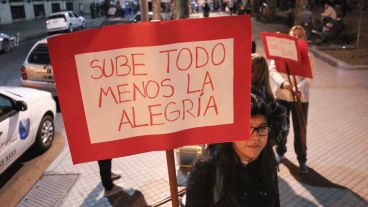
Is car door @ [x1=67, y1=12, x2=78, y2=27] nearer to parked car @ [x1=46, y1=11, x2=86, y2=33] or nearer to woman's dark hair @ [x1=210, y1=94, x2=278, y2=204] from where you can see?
parked car @ [x1=46, y1=11, x2=86, y2=33]

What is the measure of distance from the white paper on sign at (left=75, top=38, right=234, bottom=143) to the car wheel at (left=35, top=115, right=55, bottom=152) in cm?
450

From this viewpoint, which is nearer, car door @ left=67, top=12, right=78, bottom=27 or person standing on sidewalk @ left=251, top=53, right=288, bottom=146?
person standing on sidewalk @ left=251, top=53, right=288, bottom=146

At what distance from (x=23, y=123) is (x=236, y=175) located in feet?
14.5

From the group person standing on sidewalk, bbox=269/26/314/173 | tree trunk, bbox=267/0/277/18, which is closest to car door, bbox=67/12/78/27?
tree trunk, bbox=267/0/277/18

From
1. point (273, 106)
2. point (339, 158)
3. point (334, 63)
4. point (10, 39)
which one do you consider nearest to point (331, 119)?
point (339, 158)

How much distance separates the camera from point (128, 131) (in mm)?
2166

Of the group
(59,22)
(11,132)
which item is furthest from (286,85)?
(59,22)

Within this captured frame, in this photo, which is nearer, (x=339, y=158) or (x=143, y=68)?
(x=143, y=68)

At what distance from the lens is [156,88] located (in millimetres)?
2141

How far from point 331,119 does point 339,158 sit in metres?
1.73

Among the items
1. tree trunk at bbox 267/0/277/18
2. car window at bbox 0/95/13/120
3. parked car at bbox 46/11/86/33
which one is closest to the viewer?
car window at bbox 0/95/13/120

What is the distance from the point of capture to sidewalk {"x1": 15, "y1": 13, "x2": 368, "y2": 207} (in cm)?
463

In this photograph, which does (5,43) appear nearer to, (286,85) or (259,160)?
(286,85)

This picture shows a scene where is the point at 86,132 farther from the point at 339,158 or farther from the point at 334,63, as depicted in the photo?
the point at 334,63
